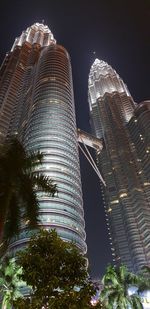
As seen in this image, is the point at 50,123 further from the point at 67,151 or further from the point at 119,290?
the point at 119,290

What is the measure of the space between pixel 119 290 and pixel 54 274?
1204 inches

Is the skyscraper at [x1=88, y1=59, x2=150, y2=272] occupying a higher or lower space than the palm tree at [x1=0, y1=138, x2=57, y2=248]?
higher

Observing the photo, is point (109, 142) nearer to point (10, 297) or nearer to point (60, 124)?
point (60, 124)

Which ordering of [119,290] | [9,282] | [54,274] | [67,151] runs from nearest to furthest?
1. [54,274]
2. [9,282]
3. [119,290]
4. [67,151]

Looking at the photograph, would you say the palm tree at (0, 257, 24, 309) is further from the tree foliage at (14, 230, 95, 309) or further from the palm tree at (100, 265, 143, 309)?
the tree foliage at (14, 230, 95, 309)

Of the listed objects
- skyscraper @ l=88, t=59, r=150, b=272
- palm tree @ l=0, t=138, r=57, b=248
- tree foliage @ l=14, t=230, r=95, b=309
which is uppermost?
skyscraper @ l=88, t=59, r=150, b=272

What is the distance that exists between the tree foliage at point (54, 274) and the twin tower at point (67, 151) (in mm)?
80300

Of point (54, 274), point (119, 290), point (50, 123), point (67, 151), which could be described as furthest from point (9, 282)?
point (50, 123)


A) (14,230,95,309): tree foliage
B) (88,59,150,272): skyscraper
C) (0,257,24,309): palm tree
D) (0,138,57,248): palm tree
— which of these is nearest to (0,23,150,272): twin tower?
(88,59,150,272): skyscraper

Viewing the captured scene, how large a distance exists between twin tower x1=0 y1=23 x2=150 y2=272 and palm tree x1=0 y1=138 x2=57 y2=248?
7241cm

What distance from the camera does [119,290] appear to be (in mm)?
41906

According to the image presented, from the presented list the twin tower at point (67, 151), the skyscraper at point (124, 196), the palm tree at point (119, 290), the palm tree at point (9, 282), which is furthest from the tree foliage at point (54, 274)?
the skyscraper at point (124, 196)

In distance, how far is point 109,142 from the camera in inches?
7426

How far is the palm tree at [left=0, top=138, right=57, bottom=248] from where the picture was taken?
20.9 m
